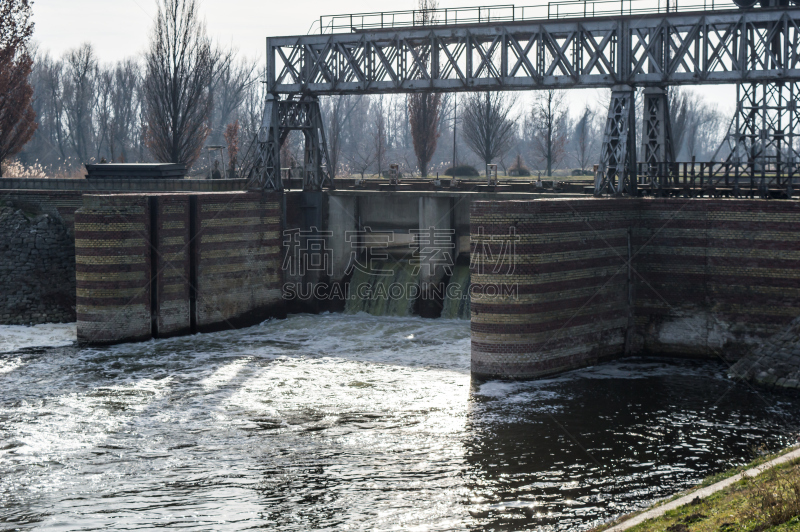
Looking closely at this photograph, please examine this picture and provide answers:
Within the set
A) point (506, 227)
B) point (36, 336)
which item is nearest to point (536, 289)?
point (506, 227)

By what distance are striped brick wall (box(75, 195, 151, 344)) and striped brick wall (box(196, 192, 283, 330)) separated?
2.75 meters

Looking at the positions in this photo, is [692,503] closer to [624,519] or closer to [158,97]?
[624,519]

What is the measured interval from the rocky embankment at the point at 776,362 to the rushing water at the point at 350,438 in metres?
0.72

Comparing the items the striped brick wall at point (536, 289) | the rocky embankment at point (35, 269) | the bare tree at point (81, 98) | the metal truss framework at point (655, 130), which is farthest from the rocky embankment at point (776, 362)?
the bare tree at point (81, 98)

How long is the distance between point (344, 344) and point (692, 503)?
16778 mm

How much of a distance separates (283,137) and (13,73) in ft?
54.8

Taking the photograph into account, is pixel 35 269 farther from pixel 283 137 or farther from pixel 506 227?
pixel 506 227

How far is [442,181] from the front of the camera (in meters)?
37.6

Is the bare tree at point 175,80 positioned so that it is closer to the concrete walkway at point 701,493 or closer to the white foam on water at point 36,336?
the white foam on water at point 36,336

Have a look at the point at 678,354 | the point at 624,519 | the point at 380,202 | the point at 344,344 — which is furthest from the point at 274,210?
the point at 624,519

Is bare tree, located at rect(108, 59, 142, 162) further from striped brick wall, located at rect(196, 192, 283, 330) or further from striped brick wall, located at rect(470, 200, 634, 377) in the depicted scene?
striped brick wall, located at rect(470, 200, 634, 377)

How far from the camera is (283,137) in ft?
117

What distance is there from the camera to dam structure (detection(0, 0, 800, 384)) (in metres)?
23.4

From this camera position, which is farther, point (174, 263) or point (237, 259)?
point (237, 259)
